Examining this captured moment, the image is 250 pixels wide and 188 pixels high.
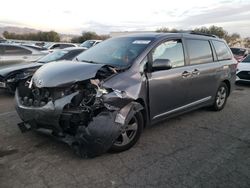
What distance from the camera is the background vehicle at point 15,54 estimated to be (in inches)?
370

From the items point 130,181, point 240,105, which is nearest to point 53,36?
point 240,105

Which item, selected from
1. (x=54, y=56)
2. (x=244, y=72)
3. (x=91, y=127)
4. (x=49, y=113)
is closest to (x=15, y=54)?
(x=54, y=56)

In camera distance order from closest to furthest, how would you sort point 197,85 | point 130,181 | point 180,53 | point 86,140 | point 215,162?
point 130,181, point 86,140, point 215,162, point 180,53, point 197,85

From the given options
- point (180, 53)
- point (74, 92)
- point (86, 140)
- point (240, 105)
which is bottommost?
point (240, 105)

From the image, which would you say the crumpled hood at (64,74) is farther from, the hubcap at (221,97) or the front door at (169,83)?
the hubcap at (221,97)

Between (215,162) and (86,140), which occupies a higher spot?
(86,140)

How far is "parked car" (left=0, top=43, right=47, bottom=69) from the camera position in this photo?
9.39 m

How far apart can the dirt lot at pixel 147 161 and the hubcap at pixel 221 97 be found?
1.22 metres

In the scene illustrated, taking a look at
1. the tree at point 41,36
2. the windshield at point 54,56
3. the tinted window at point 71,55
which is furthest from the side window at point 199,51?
the tree at point 41,36

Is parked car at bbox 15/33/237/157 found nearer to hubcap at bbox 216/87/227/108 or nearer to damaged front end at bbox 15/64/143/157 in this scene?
damaged front end at bbox 15/64/143/157

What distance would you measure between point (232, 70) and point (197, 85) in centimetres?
183

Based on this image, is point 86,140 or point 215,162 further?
point 215,162

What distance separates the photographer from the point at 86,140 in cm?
350

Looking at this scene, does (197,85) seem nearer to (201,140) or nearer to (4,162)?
(201,140)
